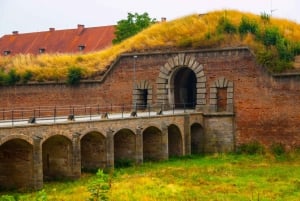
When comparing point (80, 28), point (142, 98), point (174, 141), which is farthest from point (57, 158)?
point (80, 28)

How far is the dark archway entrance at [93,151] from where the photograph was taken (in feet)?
82.0

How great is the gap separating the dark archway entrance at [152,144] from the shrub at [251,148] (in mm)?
5056

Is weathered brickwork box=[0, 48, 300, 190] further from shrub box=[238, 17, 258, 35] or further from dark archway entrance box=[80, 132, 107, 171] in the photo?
shrub box=[238, 17, 258, 35]

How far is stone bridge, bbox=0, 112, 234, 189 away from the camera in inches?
823

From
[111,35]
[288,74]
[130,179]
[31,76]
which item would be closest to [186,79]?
[288,74]

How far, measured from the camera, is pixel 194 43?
3300 centimetres

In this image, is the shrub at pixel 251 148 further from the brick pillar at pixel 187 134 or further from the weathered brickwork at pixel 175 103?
the brick pillar at pixel 187 134

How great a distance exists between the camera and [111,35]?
2288 inches

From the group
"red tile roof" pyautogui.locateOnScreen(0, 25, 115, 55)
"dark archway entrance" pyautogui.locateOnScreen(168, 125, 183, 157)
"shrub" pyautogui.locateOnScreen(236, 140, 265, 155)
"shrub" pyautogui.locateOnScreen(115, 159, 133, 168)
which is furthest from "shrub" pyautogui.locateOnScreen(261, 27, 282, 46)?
"red tile roof" pyautogui.locateOnScreen(0, 25, 115, 55)

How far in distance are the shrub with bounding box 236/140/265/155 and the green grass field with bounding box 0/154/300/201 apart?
54.3 inches

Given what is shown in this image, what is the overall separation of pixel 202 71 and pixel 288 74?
5135mm

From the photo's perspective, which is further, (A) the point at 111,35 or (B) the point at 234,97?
(A) the point at 111,35

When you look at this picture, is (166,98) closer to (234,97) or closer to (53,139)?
(234,97)

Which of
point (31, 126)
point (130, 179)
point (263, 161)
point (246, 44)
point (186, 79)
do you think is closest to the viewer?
point (31, 126)
